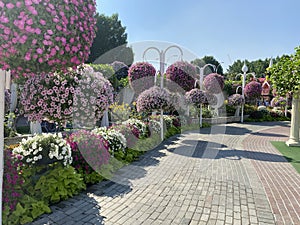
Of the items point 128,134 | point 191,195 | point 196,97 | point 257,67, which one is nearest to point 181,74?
point 196,97

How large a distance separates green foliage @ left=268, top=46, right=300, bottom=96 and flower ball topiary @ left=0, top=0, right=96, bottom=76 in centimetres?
635

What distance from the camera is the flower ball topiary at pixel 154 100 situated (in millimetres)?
7074

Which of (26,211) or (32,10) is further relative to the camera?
(26,211)

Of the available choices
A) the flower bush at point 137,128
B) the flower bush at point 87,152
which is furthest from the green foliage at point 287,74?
the flower bush at point 87,152

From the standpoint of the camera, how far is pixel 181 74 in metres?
8.62

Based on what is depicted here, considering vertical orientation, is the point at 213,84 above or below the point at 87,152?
above

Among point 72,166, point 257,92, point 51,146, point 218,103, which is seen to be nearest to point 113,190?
point 72,166

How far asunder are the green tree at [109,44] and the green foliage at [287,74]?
18305 millimetres

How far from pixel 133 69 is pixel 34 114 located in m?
6.07

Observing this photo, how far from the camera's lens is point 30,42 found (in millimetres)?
1530

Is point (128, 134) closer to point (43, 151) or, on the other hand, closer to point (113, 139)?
point (113, 139)

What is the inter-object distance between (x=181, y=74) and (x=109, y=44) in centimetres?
1766

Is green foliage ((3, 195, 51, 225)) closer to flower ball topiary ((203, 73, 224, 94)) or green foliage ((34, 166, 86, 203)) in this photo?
green foliage ((34, 166, 86, 203))

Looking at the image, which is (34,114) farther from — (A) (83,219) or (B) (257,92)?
(B) (257,92)
